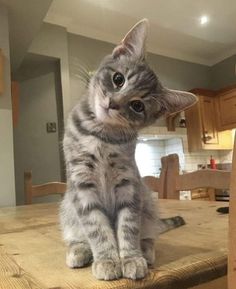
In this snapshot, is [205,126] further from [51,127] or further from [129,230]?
[129,230]

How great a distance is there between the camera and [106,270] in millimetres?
485

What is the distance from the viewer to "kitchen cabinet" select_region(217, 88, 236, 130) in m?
4.36

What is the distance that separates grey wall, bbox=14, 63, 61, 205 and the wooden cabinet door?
6.81 feet

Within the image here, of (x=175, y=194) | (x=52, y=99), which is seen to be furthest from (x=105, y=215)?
(x=52, y=99)

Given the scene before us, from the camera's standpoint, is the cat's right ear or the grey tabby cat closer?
the grey tabby cat

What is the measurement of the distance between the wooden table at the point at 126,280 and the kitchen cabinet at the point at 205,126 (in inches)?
138

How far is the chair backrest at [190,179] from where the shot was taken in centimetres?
131

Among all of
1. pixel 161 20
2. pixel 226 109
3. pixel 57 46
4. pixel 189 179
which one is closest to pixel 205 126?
pixel 226 109

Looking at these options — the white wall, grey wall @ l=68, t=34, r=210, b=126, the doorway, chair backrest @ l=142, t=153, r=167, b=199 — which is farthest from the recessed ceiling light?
chair backrest @ l=142, t=153, r=167, b=199

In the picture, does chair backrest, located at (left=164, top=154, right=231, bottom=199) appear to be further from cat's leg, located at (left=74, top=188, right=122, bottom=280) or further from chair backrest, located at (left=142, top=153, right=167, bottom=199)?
cat's leg, located at (left=74, top=188, right=122, bottom=280)

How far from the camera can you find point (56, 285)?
1.49 feet

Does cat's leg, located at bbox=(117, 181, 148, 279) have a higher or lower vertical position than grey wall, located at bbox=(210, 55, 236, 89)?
lower

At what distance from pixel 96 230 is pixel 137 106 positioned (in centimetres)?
27

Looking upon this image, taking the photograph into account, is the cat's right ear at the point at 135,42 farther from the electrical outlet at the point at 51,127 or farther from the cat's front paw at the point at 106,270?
the electrical outlet at the point at 51,127
